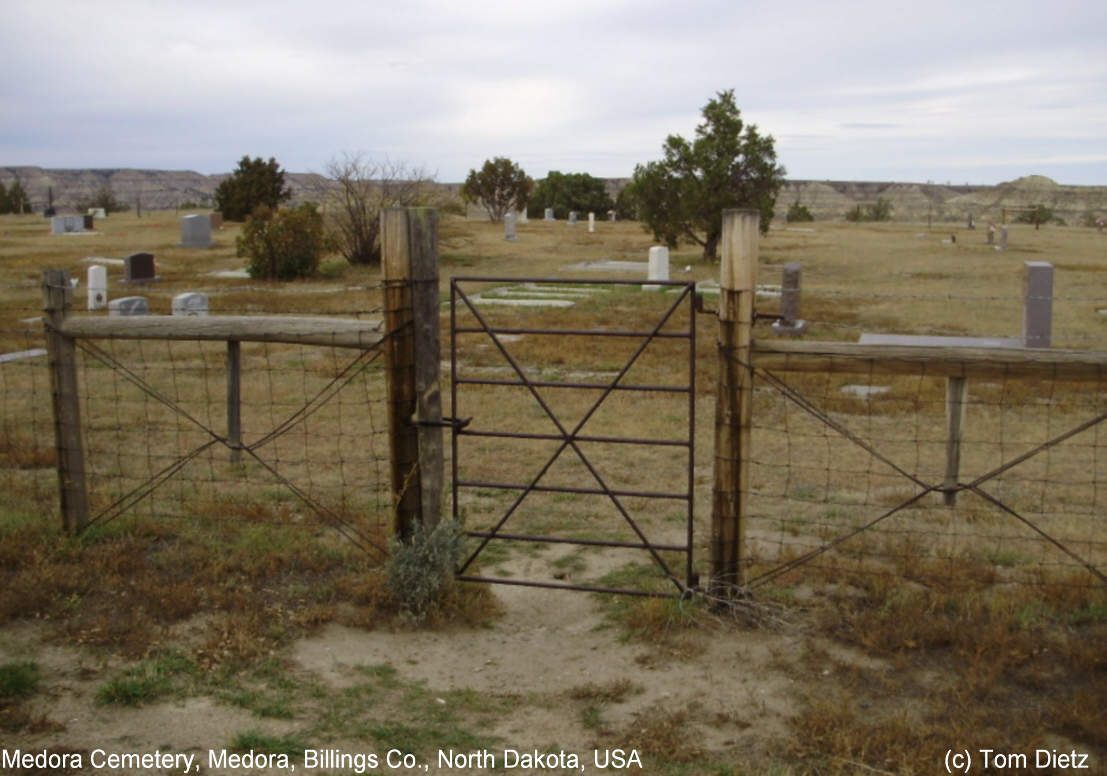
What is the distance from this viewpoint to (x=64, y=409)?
6.43m

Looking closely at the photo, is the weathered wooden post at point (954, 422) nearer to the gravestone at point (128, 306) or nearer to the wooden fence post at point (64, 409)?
the wooden fence post at point (64, 409)

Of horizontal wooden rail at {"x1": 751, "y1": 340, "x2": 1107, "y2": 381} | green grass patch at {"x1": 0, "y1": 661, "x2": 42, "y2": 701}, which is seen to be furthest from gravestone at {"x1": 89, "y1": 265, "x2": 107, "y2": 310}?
horizontal wooden rail at {"x1": 751, "y1": 340, "x2": 1107, "y2": 381}

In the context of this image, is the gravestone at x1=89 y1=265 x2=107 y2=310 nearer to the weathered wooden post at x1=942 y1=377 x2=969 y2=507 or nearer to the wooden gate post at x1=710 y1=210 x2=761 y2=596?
A: the weathered wooden post at x1=942 y1=377 x2=969 y2=507

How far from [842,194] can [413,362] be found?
112m

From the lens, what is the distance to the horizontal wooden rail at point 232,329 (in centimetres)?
594

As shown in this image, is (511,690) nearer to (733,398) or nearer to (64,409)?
(733,398)

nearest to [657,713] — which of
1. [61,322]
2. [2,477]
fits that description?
[61,322]

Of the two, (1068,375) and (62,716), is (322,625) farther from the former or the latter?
(1068,375)

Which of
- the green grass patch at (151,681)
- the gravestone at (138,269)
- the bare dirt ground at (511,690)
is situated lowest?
the bare dirt ground at (511,690)

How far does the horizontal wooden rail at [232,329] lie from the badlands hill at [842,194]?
71.6m

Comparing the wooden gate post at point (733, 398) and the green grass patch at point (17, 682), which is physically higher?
the wooden gate post at point (733, 398)

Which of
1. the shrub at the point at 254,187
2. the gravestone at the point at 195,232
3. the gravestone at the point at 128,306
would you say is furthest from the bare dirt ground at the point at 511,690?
the shrub at the point at 254,187

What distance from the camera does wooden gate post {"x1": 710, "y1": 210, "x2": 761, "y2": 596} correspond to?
205 inches

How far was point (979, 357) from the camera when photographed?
522 cm
